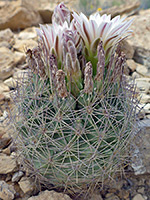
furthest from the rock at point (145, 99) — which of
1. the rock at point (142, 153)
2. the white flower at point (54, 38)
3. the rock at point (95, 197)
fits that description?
the white flower at point (54, 38)

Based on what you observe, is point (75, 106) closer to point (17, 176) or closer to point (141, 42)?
point (17, 176)

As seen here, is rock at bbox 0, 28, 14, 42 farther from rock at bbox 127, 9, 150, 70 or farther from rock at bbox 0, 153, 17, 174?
rock at bbox 0, 153, 17, 174

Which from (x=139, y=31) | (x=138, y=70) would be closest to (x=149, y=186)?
(x=138, y=70)

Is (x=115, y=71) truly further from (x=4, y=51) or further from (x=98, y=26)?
(x=4, y=51)

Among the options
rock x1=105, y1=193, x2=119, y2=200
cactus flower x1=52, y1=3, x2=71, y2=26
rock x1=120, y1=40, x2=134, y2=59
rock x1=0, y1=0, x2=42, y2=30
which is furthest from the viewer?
rock x1=0, y1=0, x2=42, y2=30

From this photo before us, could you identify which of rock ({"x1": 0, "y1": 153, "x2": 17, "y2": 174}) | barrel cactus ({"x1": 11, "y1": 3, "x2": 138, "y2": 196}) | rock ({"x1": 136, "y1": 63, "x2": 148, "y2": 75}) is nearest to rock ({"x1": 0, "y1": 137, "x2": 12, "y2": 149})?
rock ({"x1": 0, "y1": 153, "x2": 17, "y2": 174})
